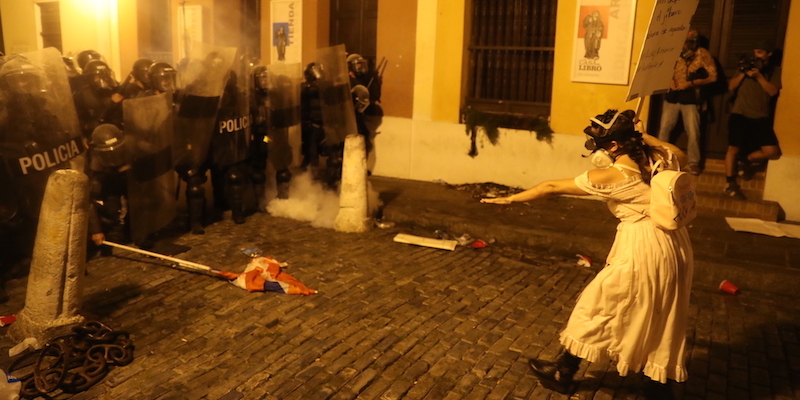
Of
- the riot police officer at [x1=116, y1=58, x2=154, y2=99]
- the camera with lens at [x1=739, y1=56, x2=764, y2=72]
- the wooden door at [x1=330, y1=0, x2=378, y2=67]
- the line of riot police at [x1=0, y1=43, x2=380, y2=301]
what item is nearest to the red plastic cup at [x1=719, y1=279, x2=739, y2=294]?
the camera with lens at [x1=739, y1=56, x2=764, y2=72]

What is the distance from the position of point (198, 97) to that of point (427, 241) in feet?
10.0

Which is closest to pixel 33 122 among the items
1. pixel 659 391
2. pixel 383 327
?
pixel 383 327

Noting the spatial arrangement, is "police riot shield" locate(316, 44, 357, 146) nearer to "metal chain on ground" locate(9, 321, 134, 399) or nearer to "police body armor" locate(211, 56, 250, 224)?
"police body armor" locate(211, 56, 250, 224)

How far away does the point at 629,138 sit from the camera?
395 centimetres

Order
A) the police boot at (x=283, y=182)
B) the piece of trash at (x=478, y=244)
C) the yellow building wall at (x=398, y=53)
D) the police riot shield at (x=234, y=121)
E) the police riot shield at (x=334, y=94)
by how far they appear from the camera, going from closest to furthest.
A: the piece of trash at (x=478, y=244) → the police riot shield at (x=234, y=121) → the police boot at (x=283, y=182) → the police riot shield at (x=334, y=94) → the yellow building wall at (x=398, y=53)

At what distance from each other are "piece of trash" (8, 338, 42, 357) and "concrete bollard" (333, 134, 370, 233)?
4.10m

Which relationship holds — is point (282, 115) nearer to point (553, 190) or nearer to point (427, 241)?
point (427, 241)

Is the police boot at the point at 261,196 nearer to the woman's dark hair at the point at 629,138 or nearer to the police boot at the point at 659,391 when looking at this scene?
the woman's dark hair at the point at 629,138

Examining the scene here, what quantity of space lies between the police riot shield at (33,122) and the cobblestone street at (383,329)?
0.98 metres

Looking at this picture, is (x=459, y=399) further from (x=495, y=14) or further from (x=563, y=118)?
(x=495, y=14)

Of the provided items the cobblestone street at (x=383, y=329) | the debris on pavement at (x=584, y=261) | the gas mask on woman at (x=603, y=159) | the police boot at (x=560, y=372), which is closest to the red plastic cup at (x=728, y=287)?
the cobblestone street at (x=383, y=329)

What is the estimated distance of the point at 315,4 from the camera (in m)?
12.8

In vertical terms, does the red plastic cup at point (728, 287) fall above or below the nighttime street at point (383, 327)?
above

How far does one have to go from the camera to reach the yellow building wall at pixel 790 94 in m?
8.55
